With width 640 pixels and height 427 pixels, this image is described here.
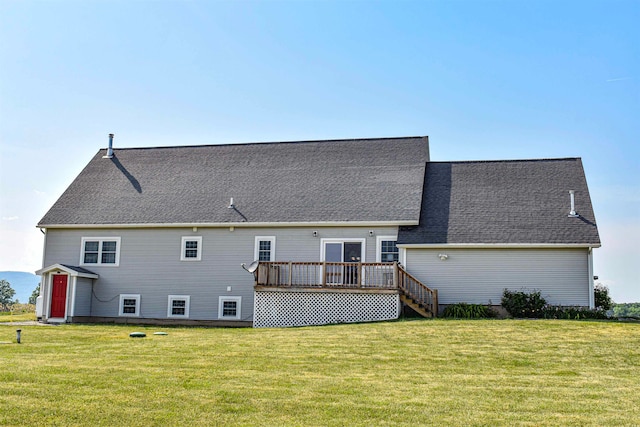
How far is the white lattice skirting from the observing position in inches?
852

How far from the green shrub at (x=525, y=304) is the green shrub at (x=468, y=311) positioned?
0.61 meters

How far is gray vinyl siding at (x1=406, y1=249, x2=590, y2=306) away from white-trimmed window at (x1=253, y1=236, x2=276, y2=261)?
5020 millimetres

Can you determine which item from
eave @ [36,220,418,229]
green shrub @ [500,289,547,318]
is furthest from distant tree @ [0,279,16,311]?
green shrub @ [500,289,547,318]

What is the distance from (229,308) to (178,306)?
6.79 feet

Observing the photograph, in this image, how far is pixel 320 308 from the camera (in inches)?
869

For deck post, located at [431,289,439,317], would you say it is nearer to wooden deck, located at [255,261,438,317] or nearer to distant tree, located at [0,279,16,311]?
wooden deck, located at [255,261,438,317]

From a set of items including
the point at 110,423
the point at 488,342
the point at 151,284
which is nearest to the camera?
the point at 110,423

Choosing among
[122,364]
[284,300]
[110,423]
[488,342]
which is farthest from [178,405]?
[284,300]

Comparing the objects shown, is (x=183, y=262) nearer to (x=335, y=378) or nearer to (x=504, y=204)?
(x=504, y=204)

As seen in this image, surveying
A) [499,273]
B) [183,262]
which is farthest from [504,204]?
[183,262]

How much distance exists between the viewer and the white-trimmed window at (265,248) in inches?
969

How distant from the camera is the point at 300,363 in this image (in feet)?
43.1

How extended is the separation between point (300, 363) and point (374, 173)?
1469 cm

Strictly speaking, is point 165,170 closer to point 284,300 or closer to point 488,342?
point 284,300
